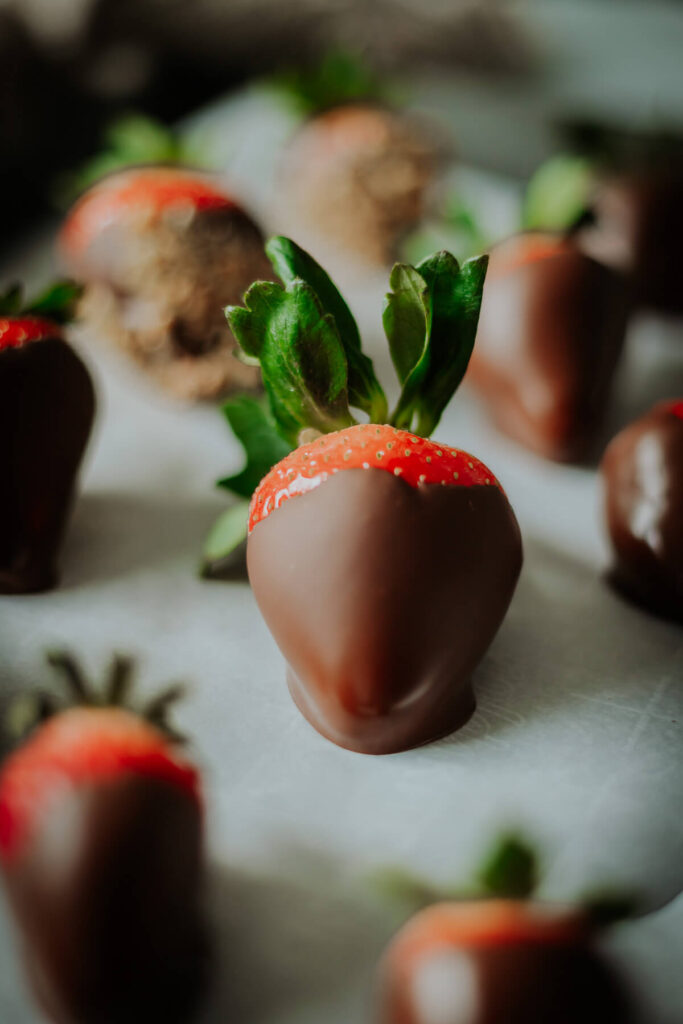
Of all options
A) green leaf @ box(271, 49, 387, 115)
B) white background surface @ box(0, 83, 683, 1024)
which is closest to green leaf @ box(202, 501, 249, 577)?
white background surface @ box(0, 83, 683, 1024)

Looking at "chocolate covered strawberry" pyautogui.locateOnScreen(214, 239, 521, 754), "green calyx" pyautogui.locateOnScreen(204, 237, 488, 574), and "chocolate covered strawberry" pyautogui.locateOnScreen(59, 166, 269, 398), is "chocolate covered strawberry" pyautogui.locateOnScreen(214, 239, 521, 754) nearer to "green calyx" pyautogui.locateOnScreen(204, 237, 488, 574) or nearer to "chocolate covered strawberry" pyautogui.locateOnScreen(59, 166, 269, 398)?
"green calyx" pyautogui.locateOnScreen(204, 237, 488, 574)

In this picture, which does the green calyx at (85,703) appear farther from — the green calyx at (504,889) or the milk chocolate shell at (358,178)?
the milk chocolate shell at (358,178)

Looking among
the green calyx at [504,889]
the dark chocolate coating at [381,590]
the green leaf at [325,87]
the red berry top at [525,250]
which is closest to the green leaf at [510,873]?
the green calyx at [504,889]

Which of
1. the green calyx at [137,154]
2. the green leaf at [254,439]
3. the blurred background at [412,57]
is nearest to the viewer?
the green leaf at [254,439]

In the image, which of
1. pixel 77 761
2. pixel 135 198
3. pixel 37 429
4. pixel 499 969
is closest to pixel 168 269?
pixel 135 198

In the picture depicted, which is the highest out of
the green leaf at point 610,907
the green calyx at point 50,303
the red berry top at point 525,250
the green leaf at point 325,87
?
the green leaf at point 325,87
